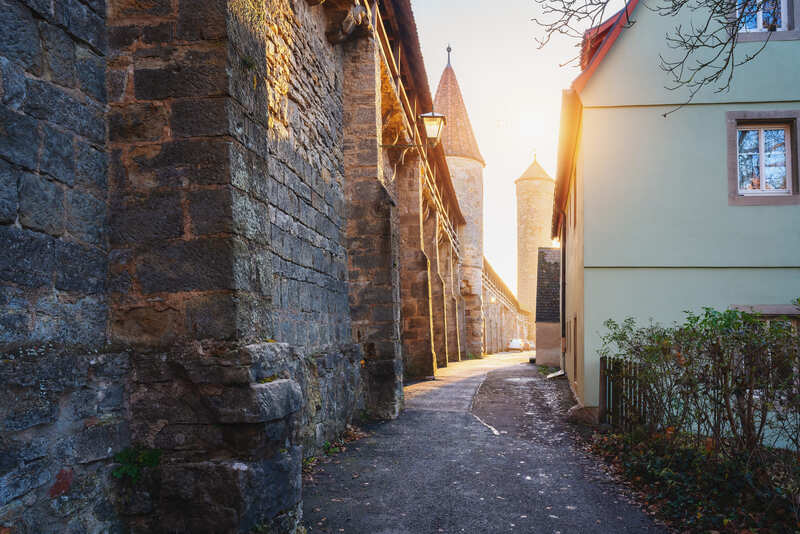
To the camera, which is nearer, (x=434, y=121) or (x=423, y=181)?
(x=434, y=121)

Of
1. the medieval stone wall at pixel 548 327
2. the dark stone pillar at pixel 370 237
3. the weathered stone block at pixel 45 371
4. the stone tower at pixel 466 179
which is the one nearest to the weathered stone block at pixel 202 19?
the weathered stone block at pixel 45 371

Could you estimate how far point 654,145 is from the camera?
9.05 m

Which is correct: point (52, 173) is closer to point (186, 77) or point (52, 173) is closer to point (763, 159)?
point (186, 77)

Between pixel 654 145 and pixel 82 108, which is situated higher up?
pixel 654 145

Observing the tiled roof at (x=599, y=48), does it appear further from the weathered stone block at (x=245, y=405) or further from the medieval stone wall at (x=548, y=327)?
the medieval stone wall at (x=548, y=327)

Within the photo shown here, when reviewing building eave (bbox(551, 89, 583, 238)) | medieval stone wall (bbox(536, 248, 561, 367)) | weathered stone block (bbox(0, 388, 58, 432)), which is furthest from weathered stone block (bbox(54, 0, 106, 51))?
medieval stone wall (bbox(536, 248, 561, 367))

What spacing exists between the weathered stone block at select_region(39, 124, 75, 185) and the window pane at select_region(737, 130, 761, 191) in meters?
9.31

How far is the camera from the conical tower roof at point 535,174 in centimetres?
5519

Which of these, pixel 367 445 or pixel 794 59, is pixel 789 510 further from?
pixel 794 59

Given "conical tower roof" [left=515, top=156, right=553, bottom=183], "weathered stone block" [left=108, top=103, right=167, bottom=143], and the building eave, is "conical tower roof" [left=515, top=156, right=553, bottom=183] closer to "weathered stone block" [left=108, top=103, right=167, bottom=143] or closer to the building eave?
the building eave

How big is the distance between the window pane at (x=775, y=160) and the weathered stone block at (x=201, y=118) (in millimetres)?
8827

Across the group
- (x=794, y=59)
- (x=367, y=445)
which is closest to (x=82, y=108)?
(x=367, y=445)

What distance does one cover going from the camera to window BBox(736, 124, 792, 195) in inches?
352

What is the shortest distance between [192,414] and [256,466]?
0.44 m
